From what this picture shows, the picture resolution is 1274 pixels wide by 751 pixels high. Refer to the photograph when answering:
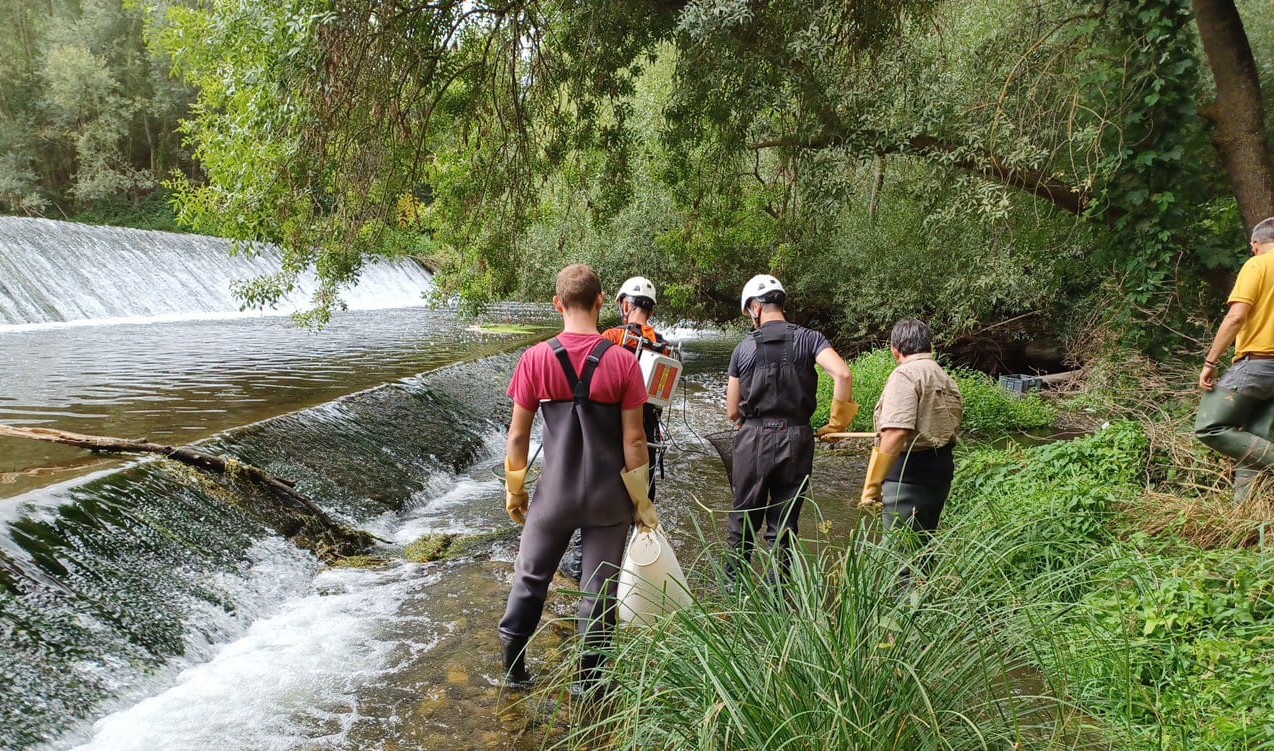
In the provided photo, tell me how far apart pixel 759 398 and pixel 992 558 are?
6.16 feet

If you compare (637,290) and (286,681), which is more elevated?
(637,290)

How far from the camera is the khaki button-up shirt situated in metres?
4.10

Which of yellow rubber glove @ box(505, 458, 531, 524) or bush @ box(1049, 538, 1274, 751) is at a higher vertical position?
yellow rubber glove @ box(505, 458, 531, 524)

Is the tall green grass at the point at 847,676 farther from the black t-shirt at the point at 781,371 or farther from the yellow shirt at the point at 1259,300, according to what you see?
the yellow shirt at the point at 1259,300

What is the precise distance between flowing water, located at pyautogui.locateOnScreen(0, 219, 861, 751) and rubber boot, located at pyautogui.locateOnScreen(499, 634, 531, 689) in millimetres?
151

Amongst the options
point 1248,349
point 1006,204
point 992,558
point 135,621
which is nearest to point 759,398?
point 992,558

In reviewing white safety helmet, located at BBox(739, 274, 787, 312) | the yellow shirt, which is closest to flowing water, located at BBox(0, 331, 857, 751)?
white safety helmet, located at BBox(739, 274, 787, 312)

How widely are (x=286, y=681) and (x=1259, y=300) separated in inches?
231

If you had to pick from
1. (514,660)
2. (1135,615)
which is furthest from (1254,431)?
(514,660)

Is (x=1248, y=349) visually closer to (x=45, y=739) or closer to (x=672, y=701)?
(x=672, y=701)

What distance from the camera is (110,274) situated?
1861cm

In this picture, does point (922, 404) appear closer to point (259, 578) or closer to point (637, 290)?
point (637, 290)

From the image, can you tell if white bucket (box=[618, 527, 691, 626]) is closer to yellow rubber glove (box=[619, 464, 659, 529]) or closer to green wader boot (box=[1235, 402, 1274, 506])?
yellow rubber glove (box=[619, 464, 659, 529])

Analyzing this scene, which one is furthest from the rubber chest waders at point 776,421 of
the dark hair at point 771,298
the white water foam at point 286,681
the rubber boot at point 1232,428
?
the rubber boot at point 1232,428
